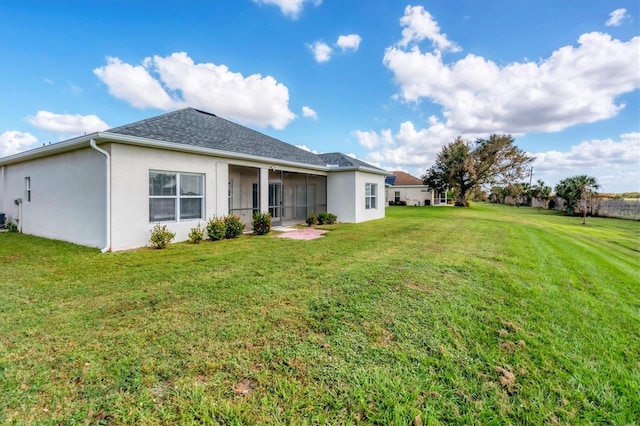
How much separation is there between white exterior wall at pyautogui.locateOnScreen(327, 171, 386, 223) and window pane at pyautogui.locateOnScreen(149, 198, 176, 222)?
911 cm

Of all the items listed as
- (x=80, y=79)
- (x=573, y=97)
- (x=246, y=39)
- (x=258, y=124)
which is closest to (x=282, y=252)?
(x=246, y=39)

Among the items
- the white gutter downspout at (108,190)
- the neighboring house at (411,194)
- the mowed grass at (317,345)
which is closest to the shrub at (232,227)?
the white gutter downspout at (108,190)

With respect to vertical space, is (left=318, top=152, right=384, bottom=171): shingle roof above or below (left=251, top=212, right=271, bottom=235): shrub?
above

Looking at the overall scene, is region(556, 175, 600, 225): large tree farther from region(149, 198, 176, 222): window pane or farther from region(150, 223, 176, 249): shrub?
region(150, 223, 176, 249): shrub

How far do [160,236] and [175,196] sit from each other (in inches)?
62.0

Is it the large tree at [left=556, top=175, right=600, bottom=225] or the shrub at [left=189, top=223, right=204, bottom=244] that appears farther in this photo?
the large tree at [left=556, top=175, right=600, bottom=225]

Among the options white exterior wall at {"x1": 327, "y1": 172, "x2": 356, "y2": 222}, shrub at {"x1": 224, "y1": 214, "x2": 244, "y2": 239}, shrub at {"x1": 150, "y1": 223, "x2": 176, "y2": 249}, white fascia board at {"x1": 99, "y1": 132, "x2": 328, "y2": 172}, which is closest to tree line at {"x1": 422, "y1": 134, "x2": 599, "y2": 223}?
white exterior wall at {"x1": 327, "y1": 172, "x2": 356, "y2": 222}

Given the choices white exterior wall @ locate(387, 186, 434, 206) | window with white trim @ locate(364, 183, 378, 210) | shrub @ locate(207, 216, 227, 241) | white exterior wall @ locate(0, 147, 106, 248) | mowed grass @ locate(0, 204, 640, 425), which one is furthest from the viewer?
white exterior wall @ locate(387, 186, 434, 206)

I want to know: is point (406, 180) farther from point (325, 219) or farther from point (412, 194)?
point (325, 219)

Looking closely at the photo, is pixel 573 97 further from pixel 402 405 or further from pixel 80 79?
pixel 80 79

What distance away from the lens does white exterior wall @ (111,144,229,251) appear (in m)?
7.86

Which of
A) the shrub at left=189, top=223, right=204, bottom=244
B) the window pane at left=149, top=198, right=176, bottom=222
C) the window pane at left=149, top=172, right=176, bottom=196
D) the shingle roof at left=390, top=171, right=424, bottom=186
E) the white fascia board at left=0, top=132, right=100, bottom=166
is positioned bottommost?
the shrub at left=189, top=223, right=204, bottom=244

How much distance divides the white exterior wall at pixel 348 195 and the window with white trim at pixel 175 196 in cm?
815

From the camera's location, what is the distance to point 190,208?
9.77 meters
